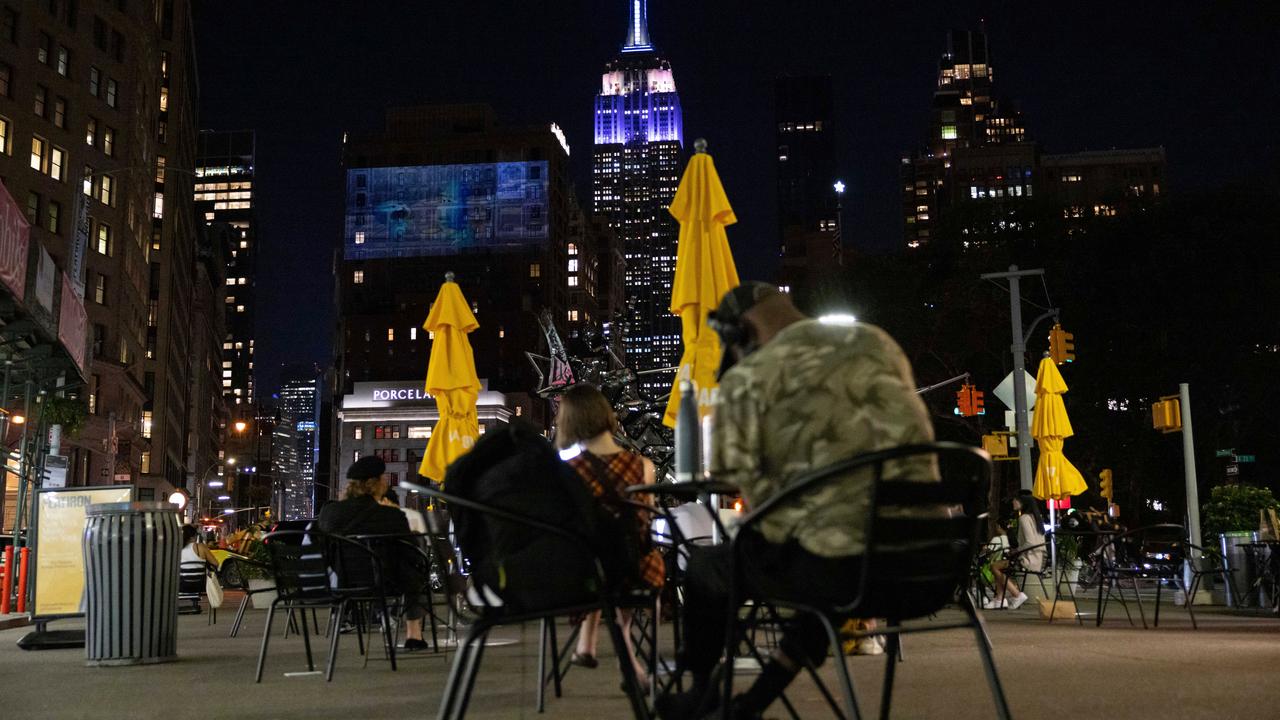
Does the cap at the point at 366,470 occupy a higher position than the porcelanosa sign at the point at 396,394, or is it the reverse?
the porcelanosa sign at the point at 396,394

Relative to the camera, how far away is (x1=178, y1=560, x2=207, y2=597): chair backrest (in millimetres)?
19047

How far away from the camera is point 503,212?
137m

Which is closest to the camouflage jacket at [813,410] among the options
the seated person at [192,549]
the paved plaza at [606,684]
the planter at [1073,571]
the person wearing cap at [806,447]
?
the person wearing cap at [806,447]

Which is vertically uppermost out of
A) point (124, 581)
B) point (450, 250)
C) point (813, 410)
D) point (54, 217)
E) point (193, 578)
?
point (450, 250)

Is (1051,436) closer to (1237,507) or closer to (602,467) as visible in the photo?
(1237,507)

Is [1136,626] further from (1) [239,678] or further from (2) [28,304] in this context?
(2) [28,304]

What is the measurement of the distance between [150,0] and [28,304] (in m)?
63.7

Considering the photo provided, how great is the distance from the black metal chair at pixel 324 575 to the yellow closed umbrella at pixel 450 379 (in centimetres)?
773

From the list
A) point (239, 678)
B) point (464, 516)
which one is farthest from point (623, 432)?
point (464, 516)

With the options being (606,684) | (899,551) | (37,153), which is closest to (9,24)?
(37,153)

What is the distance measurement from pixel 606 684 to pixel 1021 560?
1321cm

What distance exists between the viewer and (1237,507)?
17.4 m

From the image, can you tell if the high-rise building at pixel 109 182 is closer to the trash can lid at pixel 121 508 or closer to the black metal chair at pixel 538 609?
the trash can lid at pixel 121 508

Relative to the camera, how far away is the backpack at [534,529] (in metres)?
3.55
